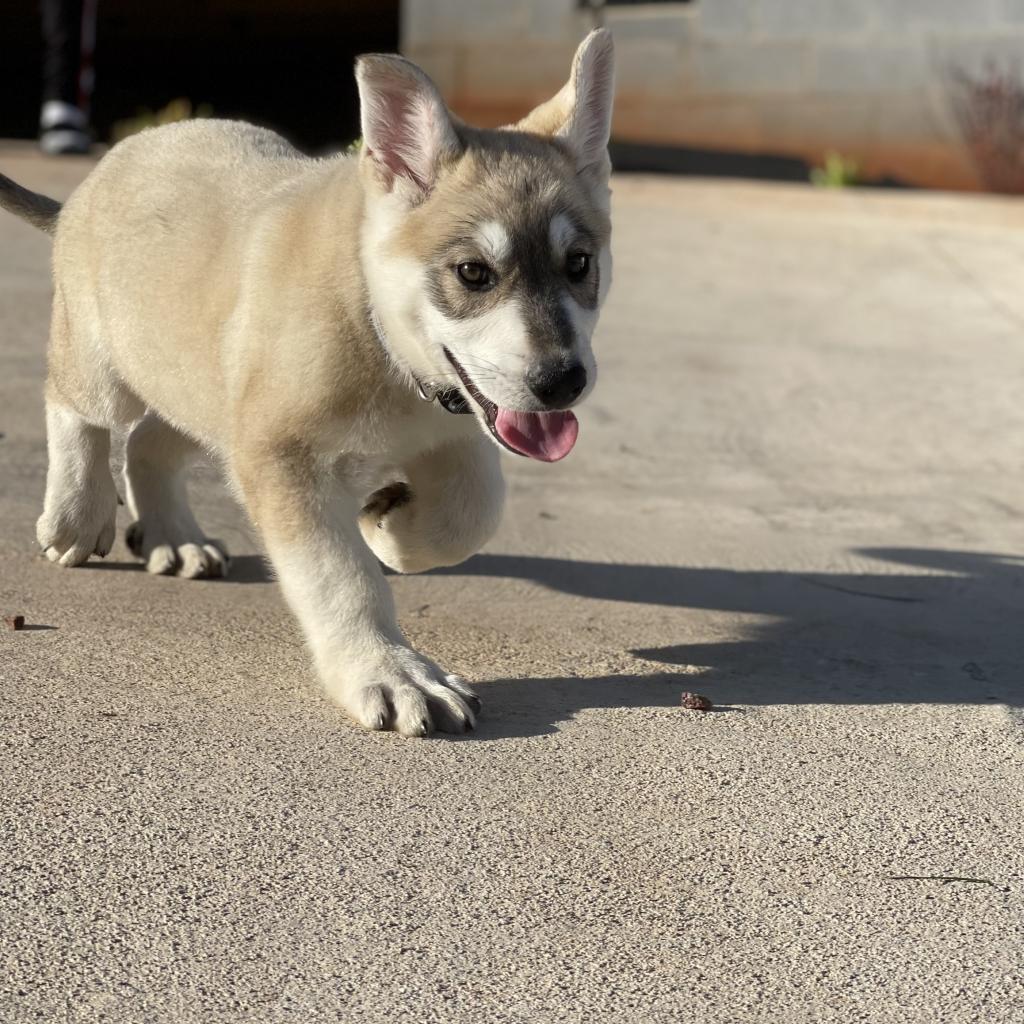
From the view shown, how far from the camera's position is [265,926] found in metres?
2.80

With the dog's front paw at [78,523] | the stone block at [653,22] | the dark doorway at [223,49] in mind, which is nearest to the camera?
the dog's front paw at [78,523]

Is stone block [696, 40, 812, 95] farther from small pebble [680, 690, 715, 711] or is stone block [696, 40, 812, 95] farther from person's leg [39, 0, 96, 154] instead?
small pebble [680, 690, 715, 711]

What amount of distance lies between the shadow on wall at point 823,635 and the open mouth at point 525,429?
2.03ft

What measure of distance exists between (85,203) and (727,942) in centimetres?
287

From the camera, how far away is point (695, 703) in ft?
12.5

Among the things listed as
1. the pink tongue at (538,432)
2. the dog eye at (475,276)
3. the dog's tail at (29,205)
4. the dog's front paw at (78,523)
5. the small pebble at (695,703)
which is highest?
the dog eye at (475,276)

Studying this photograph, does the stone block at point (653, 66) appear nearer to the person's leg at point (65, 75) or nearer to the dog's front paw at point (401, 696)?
the person's leg at point (65, 75)

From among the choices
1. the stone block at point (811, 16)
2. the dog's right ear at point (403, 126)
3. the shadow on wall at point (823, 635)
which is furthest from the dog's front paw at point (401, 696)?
the stone block at point (811, 16)

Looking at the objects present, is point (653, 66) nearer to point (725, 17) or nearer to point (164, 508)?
point (725, 17)

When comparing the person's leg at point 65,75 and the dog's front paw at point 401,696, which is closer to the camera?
the dog's front paw at point 401,696

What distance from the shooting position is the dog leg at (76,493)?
Result: 4551 millimetres

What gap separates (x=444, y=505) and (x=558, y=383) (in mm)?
801

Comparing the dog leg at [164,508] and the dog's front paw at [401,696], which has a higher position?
the dog's front paw at [401,696]

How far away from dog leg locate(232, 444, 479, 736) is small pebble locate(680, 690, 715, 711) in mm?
513
